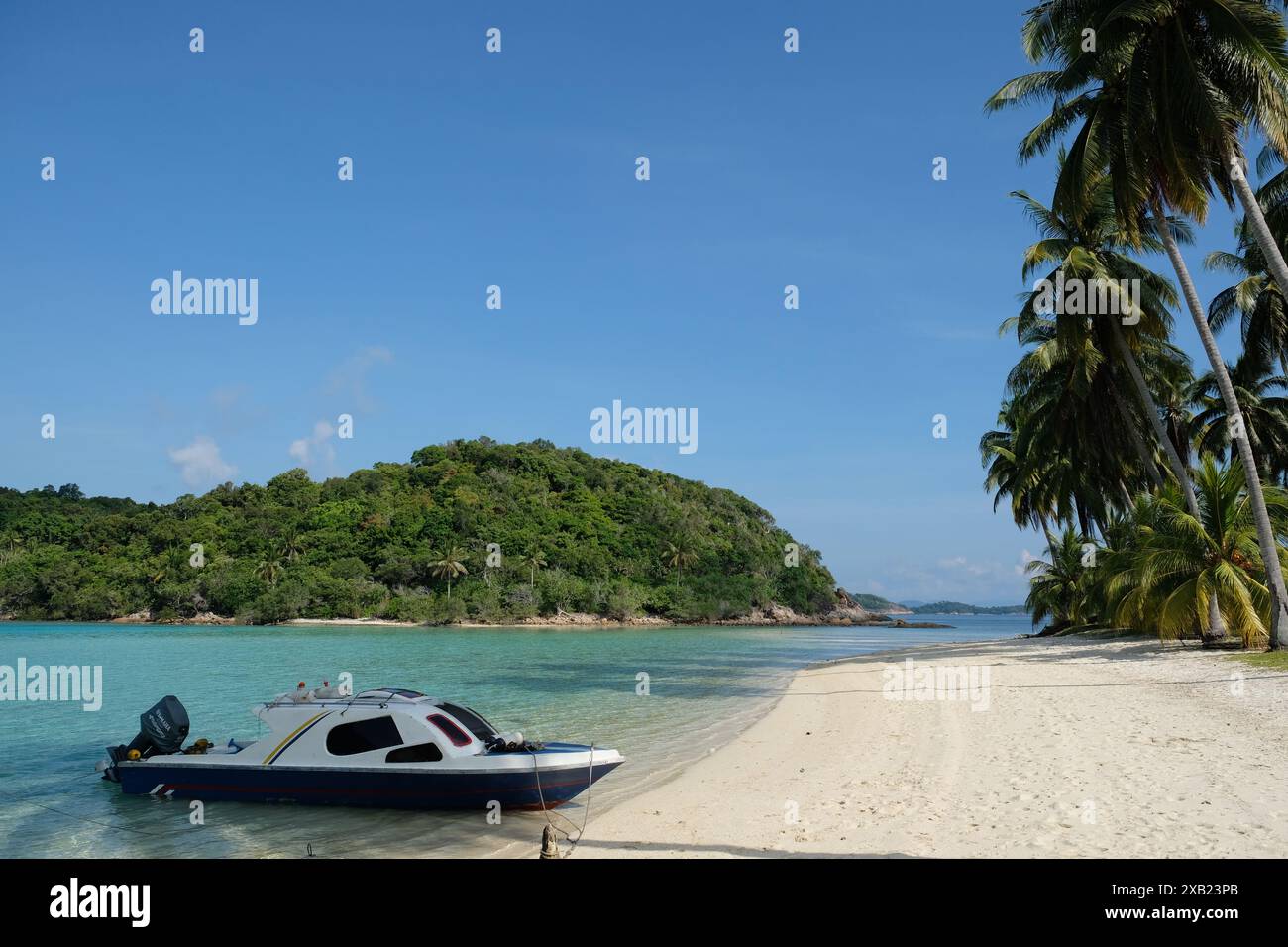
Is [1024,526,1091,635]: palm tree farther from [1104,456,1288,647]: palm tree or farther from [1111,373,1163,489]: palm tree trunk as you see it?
[1104,456,1288,647]: palm tree

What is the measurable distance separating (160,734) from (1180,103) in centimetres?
2517

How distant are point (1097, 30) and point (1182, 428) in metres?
29.3

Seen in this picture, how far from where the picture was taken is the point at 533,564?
97.8m

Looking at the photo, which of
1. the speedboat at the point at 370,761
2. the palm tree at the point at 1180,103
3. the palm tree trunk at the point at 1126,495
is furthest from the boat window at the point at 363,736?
the palm tree trunk at the point at 1126,495

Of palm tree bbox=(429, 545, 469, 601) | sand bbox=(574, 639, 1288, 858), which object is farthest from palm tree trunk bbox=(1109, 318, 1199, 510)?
palm tree bbox=(429, 545, 469, 601)

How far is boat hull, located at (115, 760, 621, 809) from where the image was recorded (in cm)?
1070

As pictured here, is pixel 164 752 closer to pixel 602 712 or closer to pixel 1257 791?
pixel 602 712

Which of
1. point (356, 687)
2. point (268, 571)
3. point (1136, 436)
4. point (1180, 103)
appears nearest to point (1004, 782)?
point (1180, 103)

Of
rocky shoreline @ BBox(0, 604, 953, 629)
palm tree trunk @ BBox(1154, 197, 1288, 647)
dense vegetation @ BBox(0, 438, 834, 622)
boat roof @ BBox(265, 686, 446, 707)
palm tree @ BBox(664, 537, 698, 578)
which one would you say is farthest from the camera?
palm tree @ BBox(664, 537, 698, 578)

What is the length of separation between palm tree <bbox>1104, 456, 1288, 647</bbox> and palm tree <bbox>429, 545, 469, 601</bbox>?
261 feet

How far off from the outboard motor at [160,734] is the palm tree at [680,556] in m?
96.7

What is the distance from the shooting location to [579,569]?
332 feet

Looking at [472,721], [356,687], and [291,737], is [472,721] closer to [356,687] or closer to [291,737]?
[291,737]
